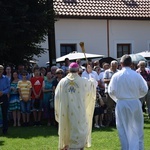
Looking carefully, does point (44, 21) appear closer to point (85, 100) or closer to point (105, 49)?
point (85, 100)

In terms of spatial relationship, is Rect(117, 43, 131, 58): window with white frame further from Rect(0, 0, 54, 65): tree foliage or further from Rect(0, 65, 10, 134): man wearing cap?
Rect(0, 65, 10, 134): man wearing cap

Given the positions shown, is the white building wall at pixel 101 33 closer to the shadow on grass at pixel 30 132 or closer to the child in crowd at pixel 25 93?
the child in crowd at pixel 25 93

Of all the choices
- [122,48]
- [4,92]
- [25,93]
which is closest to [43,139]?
[4,92]

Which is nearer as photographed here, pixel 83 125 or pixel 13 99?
pixel 83 125

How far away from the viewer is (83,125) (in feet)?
27.4

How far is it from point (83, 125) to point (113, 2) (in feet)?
58.0

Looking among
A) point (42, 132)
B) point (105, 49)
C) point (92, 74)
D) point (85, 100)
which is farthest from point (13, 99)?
point (105, 49)

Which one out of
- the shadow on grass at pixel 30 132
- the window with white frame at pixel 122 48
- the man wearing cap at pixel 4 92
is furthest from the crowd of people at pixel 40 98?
the window with white frame at pixel 122 48

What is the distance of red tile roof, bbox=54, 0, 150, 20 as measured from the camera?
2344 centimetres

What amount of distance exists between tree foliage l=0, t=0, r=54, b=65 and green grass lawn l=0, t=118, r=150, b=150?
3154mm

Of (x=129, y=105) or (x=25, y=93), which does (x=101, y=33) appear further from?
(x=129, y=105)

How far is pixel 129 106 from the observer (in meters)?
8.03

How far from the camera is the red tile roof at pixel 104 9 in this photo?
23438mm

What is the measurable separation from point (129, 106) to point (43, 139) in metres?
3.33
